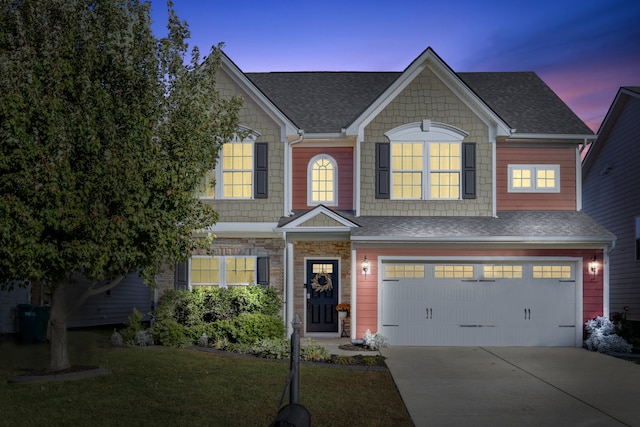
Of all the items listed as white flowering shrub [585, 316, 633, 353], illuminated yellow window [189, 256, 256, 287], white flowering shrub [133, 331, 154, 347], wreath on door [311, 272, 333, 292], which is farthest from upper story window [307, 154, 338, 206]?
white flowering shrub [585, 316, 633, 353]

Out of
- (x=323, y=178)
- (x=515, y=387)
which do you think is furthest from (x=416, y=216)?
(x=515, y=387)

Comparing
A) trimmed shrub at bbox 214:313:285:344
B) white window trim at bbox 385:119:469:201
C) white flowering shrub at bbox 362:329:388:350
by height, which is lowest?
white flowering shrub at bbox 362:329:388:350

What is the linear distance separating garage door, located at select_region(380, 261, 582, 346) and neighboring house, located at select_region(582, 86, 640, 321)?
17.3 feet

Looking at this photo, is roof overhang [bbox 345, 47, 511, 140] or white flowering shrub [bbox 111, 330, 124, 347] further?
roof overhang [bbox 345, 47, 511, 140]

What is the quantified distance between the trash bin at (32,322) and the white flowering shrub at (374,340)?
28.1 ft

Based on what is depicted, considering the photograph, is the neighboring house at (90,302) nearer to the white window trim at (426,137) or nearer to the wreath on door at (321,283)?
the wreath on door at (321,283)

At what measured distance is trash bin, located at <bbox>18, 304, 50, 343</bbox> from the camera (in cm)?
1802

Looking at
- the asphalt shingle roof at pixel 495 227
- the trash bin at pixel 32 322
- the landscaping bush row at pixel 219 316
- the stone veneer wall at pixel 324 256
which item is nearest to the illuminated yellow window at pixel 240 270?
the landscaping bush row at pixel 219 316

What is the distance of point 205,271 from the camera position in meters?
18.7

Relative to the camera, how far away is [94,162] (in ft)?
36.3

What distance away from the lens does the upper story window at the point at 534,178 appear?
19.2 m

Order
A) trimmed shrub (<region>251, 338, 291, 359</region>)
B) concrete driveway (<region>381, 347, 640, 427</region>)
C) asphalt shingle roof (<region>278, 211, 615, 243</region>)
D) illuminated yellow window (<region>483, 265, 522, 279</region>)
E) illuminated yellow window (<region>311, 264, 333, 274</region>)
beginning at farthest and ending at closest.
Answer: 1. illuminated yellow window (<region>311, 264, 333, 274</region>)
2. illuminated yellow window (<region>483, 265, 522, 279</region>)
3. asphalt shingle roof (<region>278, 211, 615, 243</region>)
4. trimmed shrub (<region>251, 338, 291, 359</region>)
5. concrete driveway (<region>381, 347, 640, 427</region>)

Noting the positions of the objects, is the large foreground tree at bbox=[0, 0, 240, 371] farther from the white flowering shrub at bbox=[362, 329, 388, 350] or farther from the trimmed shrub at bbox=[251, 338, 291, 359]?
the white flowering shrub at bbox=[362, 329, 388, 350]

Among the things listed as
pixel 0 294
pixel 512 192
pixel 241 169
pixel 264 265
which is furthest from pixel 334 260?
pixel 0 294
